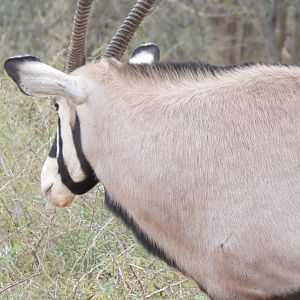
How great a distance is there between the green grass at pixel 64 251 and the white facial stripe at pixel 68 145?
88 centimetres

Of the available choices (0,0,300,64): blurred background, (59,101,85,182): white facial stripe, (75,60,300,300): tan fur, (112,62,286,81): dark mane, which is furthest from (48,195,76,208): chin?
(0,0,300,64): blurred background

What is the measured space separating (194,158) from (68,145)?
0.68 m

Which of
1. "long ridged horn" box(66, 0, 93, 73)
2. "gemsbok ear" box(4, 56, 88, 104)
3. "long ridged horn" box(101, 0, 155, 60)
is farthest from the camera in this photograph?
"long ridged horn" box(101, 0, 155, 60)

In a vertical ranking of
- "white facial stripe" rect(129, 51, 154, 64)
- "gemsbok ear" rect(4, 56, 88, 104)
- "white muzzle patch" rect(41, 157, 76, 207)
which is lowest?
"white muzzle patch" rect(41, 157, 76, 207)

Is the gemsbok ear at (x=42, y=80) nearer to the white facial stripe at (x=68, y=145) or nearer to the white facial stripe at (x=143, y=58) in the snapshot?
the white facial stripe at (x=68, y=145)

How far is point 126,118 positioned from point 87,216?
Answer: 1939 millimetres

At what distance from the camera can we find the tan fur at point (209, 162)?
4.25 m

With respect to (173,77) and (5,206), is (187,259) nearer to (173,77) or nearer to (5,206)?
(173,77)

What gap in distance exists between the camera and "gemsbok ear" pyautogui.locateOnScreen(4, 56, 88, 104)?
15.5 feet

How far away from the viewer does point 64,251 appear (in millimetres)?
6270

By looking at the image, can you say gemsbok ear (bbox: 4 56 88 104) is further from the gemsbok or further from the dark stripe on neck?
the dark stripe on neck

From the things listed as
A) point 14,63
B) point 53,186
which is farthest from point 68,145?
point 14,63

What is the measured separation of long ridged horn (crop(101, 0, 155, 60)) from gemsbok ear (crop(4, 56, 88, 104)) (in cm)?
49

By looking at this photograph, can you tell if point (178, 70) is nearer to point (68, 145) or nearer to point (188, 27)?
point (68, 145)
